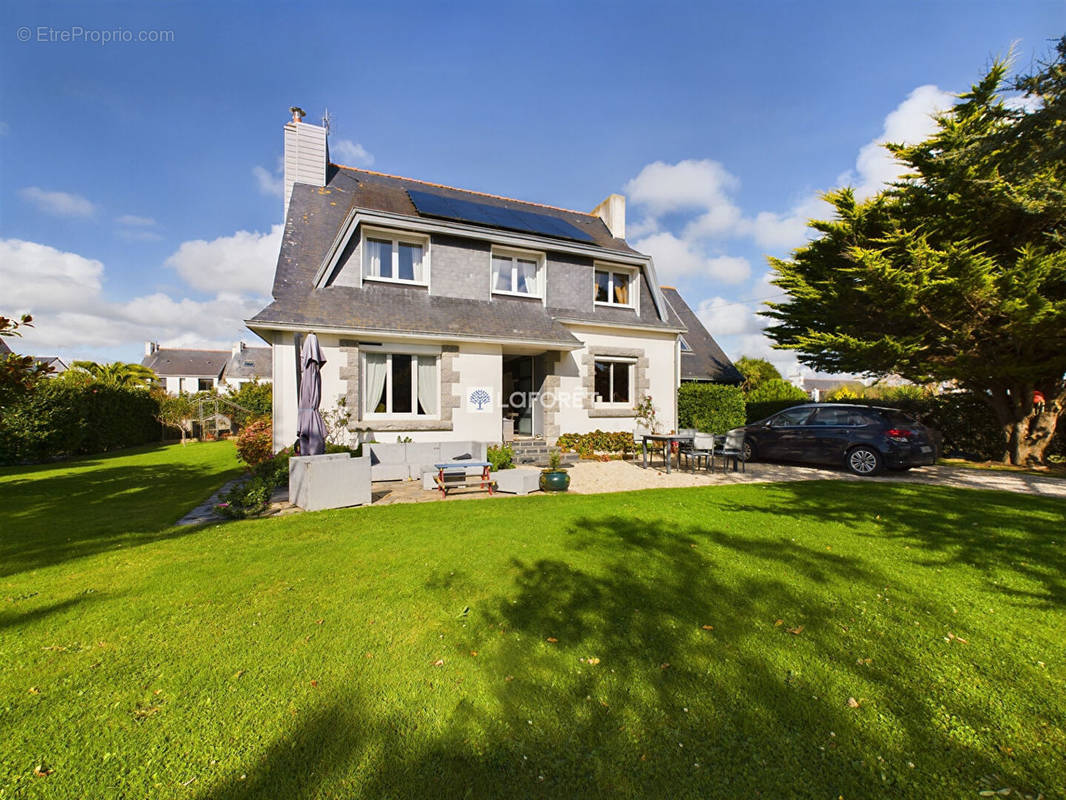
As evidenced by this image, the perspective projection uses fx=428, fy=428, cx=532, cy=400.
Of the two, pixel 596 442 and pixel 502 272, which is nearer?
pixel 596 442

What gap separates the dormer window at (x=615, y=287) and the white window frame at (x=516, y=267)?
6.59ft

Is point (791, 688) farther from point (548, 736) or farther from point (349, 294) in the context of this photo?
point (349, 294)

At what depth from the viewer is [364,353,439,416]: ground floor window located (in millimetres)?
10547

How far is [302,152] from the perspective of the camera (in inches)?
532

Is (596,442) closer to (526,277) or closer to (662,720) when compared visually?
(526,277)

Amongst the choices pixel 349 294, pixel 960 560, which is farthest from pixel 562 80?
pixel 960 560

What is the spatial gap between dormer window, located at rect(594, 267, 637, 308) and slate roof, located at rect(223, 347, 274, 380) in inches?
1655

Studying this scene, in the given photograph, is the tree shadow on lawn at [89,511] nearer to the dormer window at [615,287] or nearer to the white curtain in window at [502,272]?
the white curtain in window at [502,272]

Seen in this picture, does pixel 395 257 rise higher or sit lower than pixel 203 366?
lower

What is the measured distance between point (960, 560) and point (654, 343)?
10.3 meters

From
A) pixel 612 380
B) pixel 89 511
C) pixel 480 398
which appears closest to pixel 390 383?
pixel 480 398

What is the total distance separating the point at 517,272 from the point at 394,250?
354cm

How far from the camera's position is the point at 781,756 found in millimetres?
1951

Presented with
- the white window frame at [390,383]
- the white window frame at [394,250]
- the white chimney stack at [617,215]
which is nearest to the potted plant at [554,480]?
the white window frame at [390,383]
